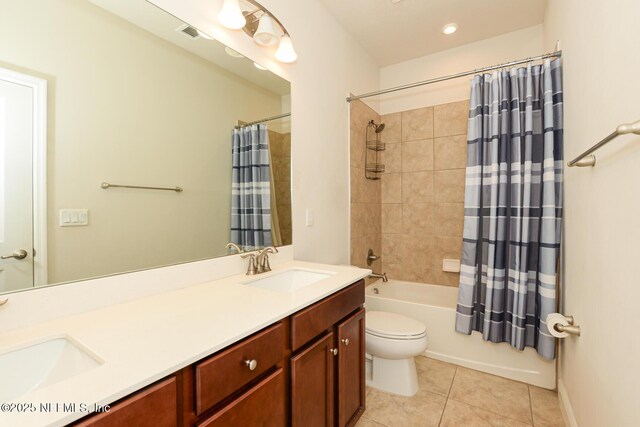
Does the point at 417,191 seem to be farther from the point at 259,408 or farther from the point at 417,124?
the point at 259,408

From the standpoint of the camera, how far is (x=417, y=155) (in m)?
2.94

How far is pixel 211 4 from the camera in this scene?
138 centimetres

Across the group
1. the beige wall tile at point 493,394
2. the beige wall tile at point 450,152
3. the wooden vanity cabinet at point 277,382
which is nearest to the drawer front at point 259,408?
the wooden vanity cabinet at point 277,382

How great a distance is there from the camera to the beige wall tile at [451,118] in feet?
A: 8.89

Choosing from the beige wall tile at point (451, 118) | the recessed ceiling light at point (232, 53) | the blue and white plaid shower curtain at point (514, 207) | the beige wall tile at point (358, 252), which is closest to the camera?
the recessed ceiling light at point (232, 53)

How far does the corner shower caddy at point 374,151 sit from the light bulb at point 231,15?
5.48 feet

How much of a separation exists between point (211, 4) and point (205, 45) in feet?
0.66

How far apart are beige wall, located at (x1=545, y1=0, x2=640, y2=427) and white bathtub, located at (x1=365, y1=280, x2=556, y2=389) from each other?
0.30m

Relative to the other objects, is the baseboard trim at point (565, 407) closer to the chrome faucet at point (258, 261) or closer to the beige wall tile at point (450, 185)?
the beige wall tile at point (450, 185)

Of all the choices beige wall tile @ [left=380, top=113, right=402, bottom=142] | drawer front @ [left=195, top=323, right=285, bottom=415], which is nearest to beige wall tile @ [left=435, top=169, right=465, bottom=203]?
beige wall tile @ [left=380, top=113, right=402, bottom=142]

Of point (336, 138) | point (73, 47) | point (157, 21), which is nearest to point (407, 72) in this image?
point (336, 138)

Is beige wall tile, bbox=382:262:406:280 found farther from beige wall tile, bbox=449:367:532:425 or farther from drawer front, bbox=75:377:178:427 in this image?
drawer front, bbox=75:377:178:427

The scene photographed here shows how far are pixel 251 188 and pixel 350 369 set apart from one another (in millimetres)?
1058

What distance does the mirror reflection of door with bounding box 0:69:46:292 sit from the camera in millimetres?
822
